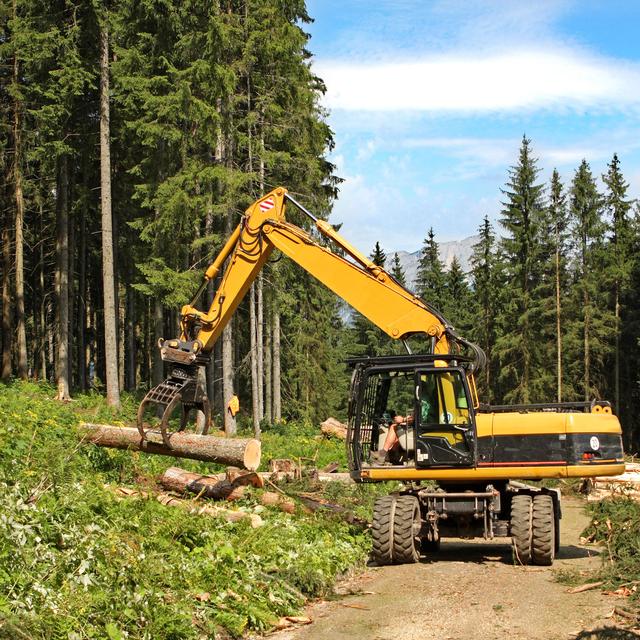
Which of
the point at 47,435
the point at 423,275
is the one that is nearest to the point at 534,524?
the point at 47,435

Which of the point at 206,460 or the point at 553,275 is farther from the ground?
the point at 553,275

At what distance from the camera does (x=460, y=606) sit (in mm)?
9484

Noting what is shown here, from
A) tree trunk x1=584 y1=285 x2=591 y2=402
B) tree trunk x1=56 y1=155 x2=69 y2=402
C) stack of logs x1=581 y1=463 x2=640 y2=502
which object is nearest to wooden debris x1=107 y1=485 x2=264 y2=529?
stack of logs x1=581 y1=463 x2=640 y2=502

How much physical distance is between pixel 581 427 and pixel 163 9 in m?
21.3

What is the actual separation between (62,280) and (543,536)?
74.3 feet

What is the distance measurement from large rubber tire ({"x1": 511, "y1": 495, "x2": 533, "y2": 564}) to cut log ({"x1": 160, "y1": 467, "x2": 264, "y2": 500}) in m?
4.34

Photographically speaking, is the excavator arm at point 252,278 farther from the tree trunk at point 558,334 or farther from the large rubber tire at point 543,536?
the tree trunk at point 558,334

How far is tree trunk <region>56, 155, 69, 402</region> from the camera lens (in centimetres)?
2978

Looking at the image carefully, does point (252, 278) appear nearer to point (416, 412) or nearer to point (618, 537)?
point (416, 412)

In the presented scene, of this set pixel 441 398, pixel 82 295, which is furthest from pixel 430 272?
pixel 441 398

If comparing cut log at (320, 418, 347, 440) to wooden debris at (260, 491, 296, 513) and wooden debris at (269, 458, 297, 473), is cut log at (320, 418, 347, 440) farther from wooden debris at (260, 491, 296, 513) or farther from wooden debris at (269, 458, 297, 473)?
wooden debris at (260, 491, 296, 513)

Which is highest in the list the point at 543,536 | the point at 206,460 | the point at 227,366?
the point at 227,366

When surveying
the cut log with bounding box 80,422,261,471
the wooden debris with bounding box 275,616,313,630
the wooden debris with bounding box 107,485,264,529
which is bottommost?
the wooden debris with bounding box 275,616,313,630

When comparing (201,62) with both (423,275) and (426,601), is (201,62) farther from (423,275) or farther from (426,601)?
(423,275)
